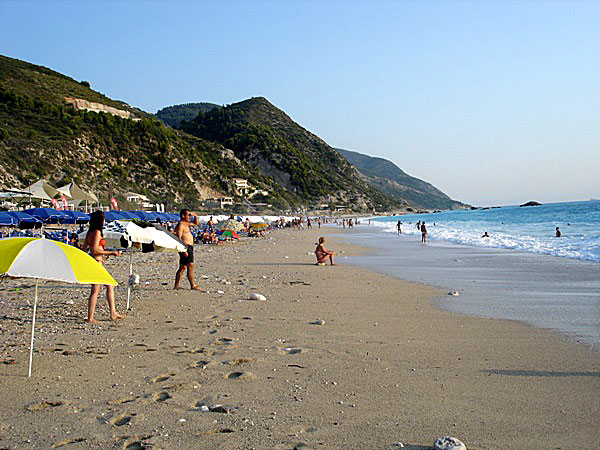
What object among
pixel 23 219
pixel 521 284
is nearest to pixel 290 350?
pixel 521 284

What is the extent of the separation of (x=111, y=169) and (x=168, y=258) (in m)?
50.4

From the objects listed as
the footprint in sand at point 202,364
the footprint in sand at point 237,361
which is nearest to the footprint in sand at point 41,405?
the footprint in sand at point 202,364

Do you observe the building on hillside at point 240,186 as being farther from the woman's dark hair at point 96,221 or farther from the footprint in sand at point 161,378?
the footprint in sand at point 161,378

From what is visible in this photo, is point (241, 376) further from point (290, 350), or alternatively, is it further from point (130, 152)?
point (130, 152)

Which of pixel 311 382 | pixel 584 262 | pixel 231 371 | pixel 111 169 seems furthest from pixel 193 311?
pixel 111 169

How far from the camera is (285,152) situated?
127m

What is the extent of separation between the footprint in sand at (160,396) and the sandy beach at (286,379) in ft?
0.07

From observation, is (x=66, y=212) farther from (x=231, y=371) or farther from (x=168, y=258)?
(x=231, y=371)

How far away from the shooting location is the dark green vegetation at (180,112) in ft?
575

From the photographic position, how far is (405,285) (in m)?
12.2

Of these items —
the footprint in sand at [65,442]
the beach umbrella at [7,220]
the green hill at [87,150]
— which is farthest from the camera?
the green hill at [87,150]

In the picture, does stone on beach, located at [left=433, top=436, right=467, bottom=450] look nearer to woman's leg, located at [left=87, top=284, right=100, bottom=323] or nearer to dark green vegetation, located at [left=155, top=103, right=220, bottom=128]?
woman's leg, located at [left=87, top=284, right=100, bottom=323]

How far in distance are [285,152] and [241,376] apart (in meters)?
123

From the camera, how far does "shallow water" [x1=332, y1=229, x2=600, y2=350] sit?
798 cm
